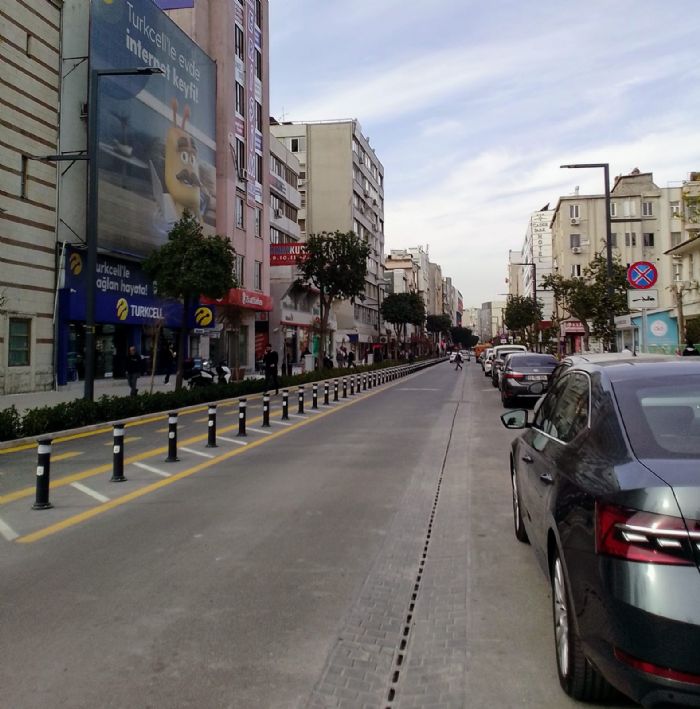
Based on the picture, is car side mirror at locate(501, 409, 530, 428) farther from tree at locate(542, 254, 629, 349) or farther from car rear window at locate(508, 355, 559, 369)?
tree at locate(542, 254, 629, 349)

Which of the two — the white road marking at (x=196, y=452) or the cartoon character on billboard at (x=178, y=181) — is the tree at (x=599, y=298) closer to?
the white road marking at (x=196, y=452)

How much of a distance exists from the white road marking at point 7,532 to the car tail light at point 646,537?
5328mm

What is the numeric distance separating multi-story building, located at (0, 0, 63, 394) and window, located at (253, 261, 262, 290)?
763 inches

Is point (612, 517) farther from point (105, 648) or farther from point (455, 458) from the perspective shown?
point (455, 458)

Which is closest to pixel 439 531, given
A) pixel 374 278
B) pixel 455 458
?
pixel 455 458

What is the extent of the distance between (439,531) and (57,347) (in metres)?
21.8

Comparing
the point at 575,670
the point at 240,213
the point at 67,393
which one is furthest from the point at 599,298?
the point at 575,670

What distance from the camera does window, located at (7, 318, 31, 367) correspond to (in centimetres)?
2252

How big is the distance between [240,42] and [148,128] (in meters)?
15.3

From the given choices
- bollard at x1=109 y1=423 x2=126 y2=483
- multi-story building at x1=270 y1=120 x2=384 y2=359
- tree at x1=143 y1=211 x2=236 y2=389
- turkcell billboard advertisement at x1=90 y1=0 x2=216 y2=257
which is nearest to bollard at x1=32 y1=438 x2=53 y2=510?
bollard at x1=109 y1=423 x2=126 y2=483

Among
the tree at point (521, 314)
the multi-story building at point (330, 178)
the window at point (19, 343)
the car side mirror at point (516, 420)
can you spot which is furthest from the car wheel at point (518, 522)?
the multi-story building at point (330, 178)

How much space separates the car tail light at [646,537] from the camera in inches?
92.9

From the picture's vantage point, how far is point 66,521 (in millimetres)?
6578

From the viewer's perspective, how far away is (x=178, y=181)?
3266cm
